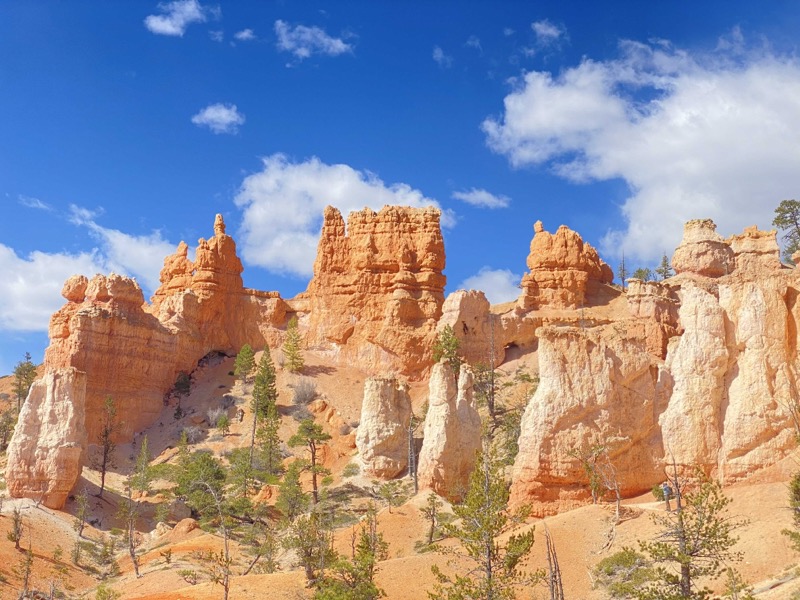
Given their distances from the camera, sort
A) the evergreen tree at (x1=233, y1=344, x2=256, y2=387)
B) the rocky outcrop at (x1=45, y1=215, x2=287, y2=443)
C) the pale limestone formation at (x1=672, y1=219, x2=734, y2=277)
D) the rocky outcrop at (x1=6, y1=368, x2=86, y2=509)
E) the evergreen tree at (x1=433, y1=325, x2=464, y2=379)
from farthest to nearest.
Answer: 1. the evergreen tree at (x1=233, y1=344, x2=256, y2=387)
2. the rocky outcrop at (x1=45, y1=215, x2=287, y2=443)
3. the pale limestone formation at (x1=672, y1=219, x2=734, y2=277)
4. the evergreen tree at (x1=433, y1=325, x2=464, y2=379)
5. the rocky outcrop at (x1=6, y1=368, x2=86, y2=509)

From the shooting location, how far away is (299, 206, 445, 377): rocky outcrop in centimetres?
7181

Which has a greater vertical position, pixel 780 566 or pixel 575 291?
pixel 575 291

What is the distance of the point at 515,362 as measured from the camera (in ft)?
226

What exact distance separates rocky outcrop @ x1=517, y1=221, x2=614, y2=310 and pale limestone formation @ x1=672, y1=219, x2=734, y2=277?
33.9 feet

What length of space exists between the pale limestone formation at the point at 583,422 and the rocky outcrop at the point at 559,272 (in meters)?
36.9

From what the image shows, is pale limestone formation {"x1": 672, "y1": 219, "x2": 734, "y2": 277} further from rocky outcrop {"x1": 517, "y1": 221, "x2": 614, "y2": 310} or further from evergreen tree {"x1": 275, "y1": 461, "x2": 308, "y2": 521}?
evergreen tree {"x1": 275, "y1": 461, "x2": 308, "y2": 521}

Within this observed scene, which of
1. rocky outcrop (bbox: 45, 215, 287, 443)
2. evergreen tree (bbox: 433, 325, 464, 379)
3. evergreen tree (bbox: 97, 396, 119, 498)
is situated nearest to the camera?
evergreen tree (bbox: 97, 396, 119, 498)

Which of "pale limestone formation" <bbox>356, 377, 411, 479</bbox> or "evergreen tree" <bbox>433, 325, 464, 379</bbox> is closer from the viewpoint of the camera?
"pale limestone formation" <bbox>356, 377, 411, 479</bbox>

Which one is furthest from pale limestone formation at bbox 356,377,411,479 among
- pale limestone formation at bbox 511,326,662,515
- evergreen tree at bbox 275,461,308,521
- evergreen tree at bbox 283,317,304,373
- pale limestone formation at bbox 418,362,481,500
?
evergreen tree at bbox 283,317,304,373

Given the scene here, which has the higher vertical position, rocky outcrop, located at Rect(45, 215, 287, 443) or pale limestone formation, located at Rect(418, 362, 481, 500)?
rocky outcrop, located at Rect(45, 215, 287, 443)

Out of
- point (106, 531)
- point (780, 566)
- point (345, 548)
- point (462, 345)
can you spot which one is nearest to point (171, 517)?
point (106, 531)

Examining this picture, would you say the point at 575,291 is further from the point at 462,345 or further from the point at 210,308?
the point at 210,308

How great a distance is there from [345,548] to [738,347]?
1994cm

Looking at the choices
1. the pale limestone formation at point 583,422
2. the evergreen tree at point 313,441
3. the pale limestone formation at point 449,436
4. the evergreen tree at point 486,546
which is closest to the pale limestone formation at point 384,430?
the evergreen tree at point 313,441
